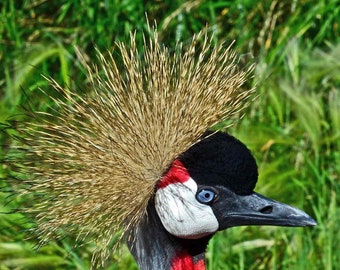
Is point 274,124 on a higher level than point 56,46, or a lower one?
lower

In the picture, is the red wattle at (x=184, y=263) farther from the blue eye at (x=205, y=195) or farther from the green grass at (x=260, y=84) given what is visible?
the green grass at (x=260, y=84)

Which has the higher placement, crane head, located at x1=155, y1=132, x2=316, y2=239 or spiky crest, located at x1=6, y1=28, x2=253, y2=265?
spiky crest, located at x1=6, y1=28, x2=253, y2=265

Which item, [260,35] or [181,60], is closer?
[181,60]

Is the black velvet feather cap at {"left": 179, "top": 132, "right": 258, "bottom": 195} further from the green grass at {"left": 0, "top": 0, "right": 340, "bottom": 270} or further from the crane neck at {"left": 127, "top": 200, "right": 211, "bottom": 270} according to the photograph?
the green grass at {"left": 0, "top": 0, "right": 340, "bottom": 270}

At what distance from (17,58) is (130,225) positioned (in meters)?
1.71

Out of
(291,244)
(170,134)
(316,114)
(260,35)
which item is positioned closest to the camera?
(170,134)

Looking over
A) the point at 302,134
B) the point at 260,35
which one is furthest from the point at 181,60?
the point at 260,35

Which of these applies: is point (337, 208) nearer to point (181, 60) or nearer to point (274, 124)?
point (274, 124)

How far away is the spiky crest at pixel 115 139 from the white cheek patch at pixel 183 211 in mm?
35

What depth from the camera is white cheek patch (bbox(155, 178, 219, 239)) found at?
255 cm

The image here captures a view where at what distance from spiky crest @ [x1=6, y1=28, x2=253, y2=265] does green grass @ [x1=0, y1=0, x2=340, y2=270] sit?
2.84 feet

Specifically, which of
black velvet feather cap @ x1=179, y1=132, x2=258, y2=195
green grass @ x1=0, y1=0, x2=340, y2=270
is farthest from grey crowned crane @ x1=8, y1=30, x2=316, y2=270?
green grass @ x1=0, y1=0, x2=340, y2=270

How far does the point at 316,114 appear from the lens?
4031 millimetres

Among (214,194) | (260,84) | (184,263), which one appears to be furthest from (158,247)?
(260,84)
